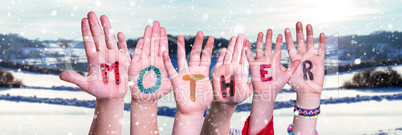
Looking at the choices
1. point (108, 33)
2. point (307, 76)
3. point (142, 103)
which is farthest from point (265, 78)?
point (108, 33)

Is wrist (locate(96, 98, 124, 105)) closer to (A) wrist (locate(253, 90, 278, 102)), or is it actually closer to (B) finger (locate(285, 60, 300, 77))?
(A) wrist (locate(253, 90, 278, 102))

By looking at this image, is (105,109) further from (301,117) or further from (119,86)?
(301,117)

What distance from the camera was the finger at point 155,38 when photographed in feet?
8.33

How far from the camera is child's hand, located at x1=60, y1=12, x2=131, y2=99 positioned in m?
2.54

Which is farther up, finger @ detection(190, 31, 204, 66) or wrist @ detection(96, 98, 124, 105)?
finger @ detection(190, 31, 204, 66)

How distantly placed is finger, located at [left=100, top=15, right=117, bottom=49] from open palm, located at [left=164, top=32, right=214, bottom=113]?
551 mm

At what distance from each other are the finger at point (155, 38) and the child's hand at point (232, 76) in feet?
1.51

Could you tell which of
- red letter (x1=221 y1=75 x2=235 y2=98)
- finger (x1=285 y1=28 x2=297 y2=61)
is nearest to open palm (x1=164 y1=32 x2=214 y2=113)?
red letter (x1=221 y1=75 x2=235 y2=98)

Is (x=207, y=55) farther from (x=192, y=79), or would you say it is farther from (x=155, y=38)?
(x=155, y=38)

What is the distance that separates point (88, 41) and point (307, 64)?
5.25 ft

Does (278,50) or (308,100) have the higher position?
(278,50)

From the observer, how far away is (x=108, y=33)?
2.63m

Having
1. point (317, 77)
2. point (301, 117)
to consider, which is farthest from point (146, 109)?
point (317, 77)

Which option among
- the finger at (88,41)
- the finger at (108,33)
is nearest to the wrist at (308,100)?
the finger at (108,33)
